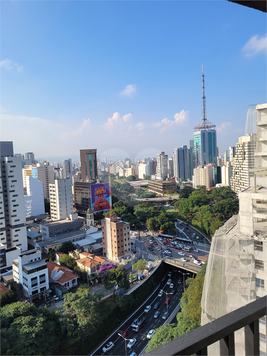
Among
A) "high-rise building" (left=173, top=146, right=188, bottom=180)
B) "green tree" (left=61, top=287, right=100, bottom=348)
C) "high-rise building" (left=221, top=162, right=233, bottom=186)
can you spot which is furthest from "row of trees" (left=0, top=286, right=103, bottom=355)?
"high-rise building" (left=173, top=146, right=188, bottom=180)

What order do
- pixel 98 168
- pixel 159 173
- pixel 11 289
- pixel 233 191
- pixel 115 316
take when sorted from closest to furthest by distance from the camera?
pixel 115 316 < pixel 11 289 < pixel 233 191 < pixel 98 168 < pixel 159 173

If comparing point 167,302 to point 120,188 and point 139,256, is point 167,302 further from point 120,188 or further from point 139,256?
point 120,188

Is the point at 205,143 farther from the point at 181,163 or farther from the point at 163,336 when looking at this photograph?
the point at 163,336

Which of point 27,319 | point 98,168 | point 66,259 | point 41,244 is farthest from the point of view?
point 98,168

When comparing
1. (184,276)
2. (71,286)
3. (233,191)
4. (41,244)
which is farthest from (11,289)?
(233,191)

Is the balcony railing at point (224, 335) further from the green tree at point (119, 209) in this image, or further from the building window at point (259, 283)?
the green tree at point (119, 209)

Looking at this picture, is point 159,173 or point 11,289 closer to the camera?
point 11,289

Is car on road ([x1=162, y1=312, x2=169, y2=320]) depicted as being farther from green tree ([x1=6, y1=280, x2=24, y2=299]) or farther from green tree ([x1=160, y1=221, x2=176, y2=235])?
green tree ([x1=160, y1=221, x2=176, y2=235])

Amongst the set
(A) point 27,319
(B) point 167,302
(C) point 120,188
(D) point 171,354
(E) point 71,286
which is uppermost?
(D) point 171,354
